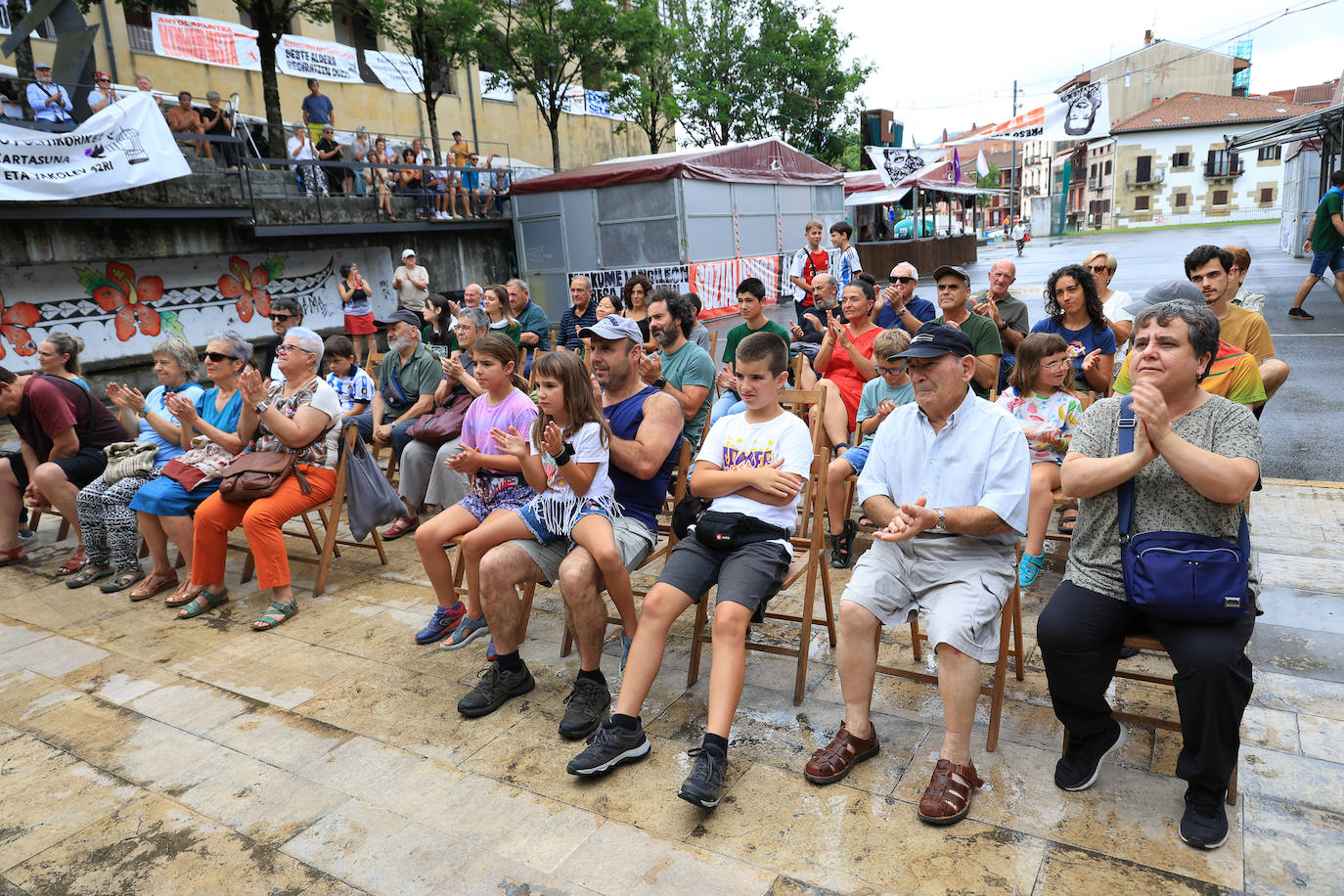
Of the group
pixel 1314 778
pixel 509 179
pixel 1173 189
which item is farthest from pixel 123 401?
pixel 1173 189

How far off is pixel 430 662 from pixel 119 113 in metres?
9.25

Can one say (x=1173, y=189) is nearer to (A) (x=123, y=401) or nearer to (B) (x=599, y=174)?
(B) (x=599, y=174)

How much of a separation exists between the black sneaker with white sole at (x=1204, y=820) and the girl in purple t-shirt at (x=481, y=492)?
9.42 ft

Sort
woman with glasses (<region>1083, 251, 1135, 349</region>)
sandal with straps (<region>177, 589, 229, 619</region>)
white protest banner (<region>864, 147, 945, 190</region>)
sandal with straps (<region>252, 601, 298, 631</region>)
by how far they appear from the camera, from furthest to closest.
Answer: white protest banner (<region>864, 147, 945, 190</region>), woman with glasses (<region>1083, 251, 1135, 349</region>), sandal with straps (<region>177, 589, 229, 619</region>), sandal with straps (<region>252, 601, 298, 631</region>)

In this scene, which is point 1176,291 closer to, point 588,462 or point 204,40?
point 588,462

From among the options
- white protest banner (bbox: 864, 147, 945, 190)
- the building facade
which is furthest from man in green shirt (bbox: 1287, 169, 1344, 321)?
the building facade

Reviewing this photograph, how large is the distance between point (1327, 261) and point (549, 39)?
14369mm

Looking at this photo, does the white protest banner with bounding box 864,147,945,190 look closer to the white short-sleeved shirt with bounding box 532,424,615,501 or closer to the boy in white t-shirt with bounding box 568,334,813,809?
the boy in white t-shirt with bounding box 568,334,813,809

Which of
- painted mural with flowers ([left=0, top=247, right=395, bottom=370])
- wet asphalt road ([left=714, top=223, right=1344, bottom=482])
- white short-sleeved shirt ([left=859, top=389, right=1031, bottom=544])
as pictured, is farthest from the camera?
painted mural with flowers ([left=0, top=247, right=395, bottom=370])

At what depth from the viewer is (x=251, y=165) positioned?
531 inches

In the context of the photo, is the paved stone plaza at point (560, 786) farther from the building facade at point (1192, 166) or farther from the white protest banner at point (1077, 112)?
the building facade at point (1192, 166)

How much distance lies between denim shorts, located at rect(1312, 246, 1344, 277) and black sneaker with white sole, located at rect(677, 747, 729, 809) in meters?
11.6

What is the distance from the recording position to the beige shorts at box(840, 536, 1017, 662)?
8.91ft

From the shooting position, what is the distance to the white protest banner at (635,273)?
534 inches
